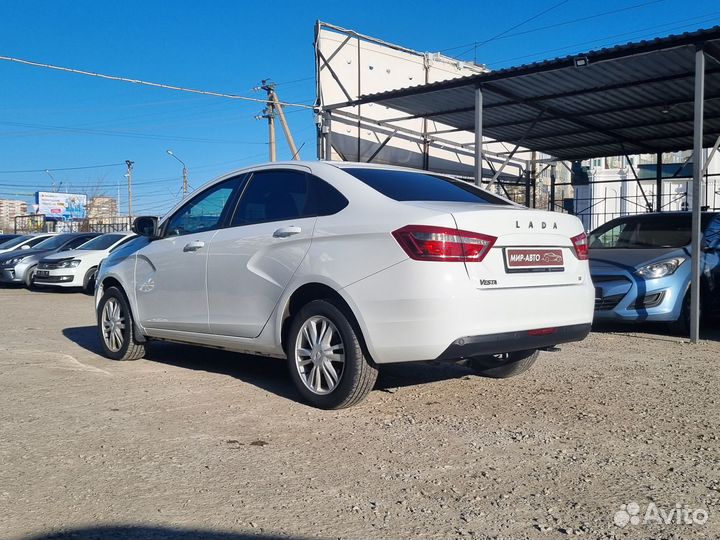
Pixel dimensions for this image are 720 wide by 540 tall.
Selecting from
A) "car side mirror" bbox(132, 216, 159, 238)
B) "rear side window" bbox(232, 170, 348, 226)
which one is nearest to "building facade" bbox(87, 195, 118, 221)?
"car side mirror" bbox(132, 216, 159, 238)

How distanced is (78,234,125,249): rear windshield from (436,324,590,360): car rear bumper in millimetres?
13920

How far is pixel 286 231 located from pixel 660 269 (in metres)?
5.22

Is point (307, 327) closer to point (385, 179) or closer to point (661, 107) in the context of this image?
point (385, 179)

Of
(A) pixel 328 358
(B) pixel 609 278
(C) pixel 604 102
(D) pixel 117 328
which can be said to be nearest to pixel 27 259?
(D) pixel 117 328

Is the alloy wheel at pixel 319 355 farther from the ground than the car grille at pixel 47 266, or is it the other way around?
the car grille at pixel 47 266

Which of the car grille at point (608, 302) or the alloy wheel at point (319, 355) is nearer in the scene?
the alloy wheel at point (319, 355)

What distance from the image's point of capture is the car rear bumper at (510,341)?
414 centimetres

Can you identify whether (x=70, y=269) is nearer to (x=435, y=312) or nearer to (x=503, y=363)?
(x=503, y=363)

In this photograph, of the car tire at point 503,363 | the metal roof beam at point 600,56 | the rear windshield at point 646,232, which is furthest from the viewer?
the rear windshield at point 646,232

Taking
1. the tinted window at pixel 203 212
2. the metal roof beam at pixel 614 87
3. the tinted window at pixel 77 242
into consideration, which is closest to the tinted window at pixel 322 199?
the tinted window at pixel 203 212

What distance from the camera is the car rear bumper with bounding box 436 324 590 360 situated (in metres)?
4.14

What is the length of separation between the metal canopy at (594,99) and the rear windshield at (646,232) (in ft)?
7.32

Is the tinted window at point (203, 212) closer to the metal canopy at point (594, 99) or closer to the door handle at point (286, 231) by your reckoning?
the door handle at point (286, 231)

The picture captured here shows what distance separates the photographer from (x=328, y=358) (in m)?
4.59
